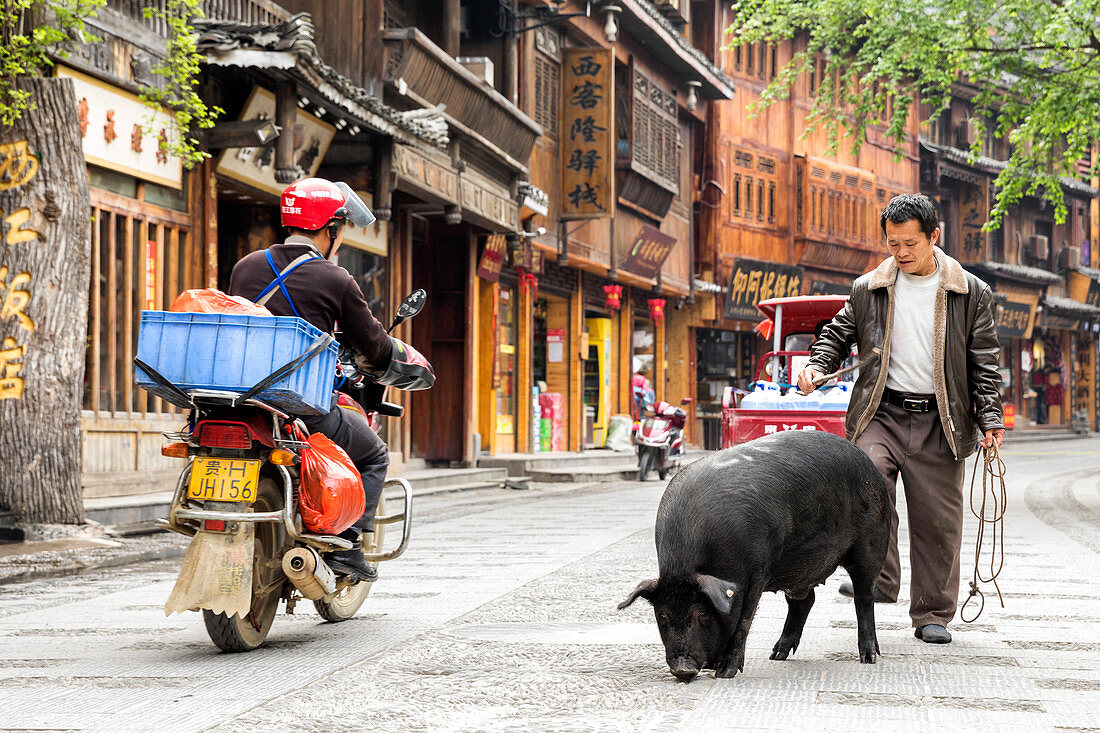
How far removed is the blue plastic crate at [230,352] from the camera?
16.0ft

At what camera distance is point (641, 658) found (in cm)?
515

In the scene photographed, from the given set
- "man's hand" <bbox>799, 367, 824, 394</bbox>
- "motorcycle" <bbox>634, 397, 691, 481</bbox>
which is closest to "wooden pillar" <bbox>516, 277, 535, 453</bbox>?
"motorcycle" <bbox>634, 397, 691, 481</bbox>

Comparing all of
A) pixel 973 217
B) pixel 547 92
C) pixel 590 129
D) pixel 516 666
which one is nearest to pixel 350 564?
pixel 516 666

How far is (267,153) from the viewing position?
14.2 metres

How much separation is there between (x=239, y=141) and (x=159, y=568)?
5330 millimetres

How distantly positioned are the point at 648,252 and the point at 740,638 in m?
24.3

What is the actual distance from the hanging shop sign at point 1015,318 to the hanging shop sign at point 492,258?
27.1 metres

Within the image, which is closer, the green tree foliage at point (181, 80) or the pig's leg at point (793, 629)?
the pig's leg at point (793, 629)

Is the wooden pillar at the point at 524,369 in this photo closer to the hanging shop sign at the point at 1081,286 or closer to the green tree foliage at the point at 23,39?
the green tree foliage at the point at 23,39

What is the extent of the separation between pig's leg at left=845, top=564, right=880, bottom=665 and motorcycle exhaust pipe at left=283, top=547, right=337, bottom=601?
6.76 ft

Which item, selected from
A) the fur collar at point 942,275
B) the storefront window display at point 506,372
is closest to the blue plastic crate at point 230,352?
the fur collar at point 942,275

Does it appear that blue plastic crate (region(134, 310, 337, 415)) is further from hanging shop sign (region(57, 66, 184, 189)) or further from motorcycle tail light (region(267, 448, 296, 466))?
hanging shop sign (region(57, 66, 184, 189))

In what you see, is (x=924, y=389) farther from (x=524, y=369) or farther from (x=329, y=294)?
(x=524, y=369)

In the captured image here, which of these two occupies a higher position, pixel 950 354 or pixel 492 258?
pixel 492 258
